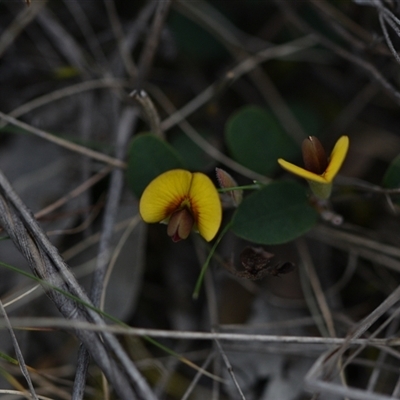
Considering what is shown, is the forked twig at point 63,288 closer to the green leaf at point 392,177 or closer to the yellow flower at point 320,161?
the yellow flower at point 320,161

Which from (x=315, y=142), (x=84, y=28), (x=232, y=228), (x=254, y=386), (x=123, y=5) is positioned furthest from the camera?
(x=123, y=5)

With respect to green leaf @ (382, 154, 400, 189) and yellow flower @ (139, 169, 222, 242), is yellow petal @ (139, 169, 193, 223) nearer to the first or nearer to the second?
yellow flower @ (139, 169, 222, 242)

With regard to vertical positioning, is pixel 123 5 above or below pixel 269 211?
above

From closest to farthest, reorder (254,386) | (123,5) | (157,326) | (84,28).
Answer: (254,386) → (157,326) → (84,28) → (123,5)

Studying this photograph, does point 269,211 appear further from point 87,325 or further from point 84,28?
point 84,28

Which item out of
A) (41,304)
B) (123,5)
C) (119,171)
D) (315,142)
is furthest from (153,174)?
(123,5)

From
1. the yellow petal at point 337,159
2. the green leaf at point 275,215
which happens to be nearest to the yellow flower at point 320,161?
the yellow petal at point 337,159
